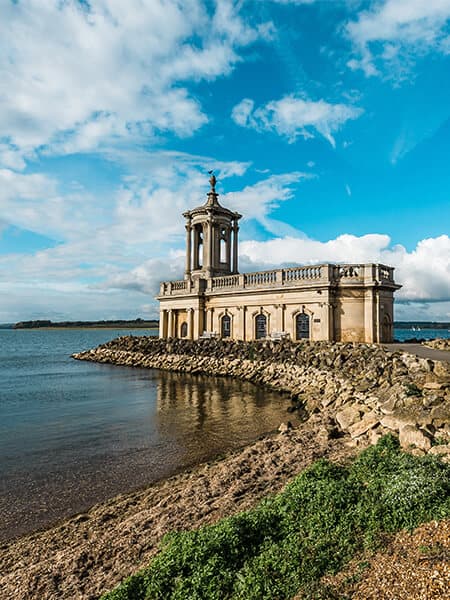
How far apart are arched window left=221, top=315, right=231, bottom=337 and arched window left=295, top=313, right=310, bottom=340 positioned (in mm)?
7095

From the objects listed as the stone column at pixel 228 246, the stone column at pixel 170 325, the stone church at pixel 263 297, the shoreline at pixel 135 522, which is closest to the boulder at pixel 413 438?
the shoreline at pixel 135 522

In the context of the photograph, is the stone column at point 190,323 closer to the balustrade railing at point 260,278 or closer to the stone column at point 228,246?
the stone column at point 228,246

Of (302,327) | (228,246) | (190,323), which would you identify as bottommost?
(302,327)

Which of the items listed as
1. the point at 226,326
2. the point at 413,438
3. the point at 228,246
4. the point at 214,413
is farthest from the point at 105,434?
the point at 228,246

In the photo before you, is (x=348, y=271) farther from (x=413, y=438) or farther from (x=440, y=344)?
(x=413, y=438)

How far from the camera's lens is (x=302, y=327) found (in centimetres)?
2686

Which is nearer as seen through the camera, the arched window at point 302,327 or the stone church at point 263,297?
the stone church at point 263,297

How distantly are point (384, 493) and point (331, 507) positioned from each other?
36.6 inches

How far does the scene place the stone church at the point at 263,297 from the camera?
24.8 meters

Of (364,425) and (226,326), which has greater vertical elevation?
(226,326)

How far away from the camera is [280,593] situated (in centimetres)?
446

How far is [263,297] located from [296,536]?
78.1 ft

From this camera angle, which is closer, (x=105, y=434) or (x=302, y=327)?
(x=105, y=434)

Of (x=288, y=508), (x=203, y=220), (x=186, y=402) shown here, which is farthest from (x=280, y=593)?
(x=203, y=220)
